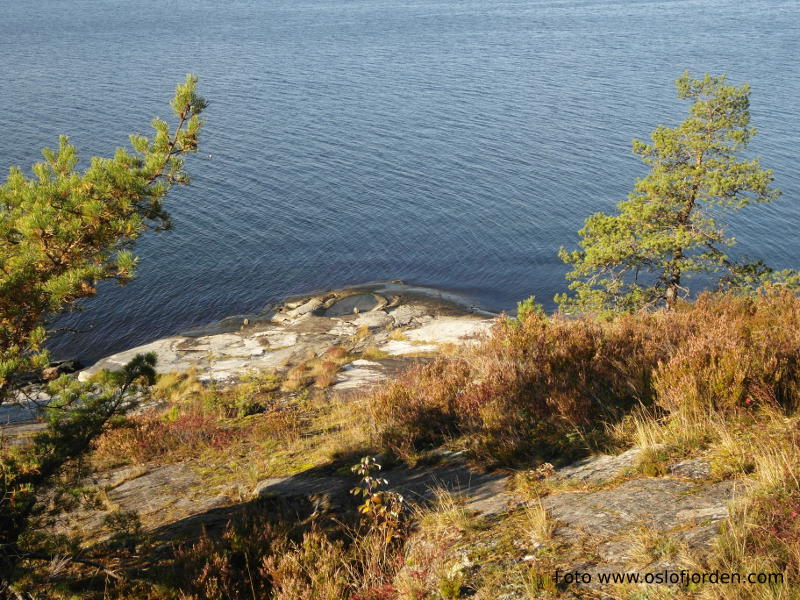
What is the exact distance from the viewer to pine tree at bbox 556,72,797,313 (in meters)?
16.0

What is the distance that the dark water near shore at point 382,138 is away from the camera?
34.4m

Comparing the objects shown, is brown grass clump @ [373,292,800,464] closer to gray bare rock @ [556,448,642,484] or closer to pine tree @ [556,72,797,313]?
gray bare rock @ [556,448,642,484]

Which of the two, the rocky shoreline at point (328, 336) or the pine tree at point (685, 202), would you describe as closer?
the pine tree at point (685, 202)

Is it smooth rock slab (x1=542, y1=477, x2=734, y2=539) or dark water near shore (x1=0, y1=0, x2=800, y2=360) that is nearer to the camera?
smooth rock slab (x1=542, y1=477, x2=734, y2=539)

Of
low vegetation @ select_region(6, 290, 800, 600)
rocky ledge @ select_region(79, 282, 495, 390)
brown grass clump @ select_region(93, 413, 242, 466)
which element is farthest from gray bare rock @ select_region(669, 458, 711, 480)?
rocky ledge @ select_region(79, 282, 495, 390)

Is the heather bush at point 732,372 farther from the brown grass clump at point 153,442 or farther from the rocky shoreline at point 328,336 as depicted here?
the rocky shoreline at point 328,336

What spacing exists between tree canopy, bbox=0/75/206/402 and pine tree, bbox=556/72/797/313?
11.4 metres

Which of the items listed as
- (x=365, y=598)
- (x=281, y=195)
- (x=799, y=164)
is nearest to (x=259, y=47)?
(x=281, y=195)

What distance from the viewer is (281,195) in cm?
4272

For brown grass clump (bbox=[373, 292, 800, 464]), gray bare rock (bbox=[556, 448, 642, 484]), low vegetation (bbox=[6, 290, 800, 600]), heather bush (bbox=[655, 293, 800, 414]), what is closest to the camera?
low vegetation (bbox=[6, 290, 800, 600])

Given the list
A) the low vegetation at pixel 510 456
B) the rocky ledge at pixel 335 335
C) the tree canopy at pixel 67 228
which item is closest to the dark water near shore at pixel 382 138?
the rocky ledge at pixel 335 335

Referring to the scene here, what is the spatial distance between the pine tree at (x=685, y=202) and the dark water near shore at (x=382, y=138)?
12071mm

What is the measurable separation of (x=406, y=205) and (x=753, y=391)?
1412 inches

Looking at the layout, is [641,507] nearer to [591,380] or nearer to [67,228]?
[591,380]
